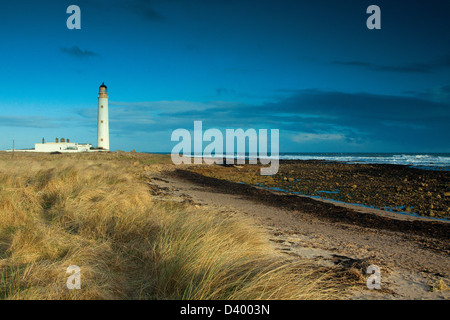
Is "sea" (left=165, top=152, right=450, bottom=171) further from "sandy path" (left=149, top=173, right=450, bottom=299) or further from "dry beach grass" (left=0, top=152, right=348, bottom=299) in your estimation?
"dry beach grass" (left=0, top=152, right=348, bottom=299)

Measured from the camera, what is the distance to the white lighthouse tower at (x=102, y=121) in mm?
45487

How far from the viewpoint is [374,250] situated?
19.1ft

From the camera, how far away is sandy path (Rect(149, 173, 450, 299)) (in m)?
3.94

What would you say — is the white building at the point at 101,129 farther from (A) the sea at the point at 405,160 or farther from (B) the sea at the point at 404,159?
(A) the sea at the point at 405,160

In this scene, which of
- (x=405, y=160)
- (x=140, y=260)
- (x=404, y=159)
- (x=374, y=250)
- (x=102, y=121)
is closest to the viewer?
(x=140, y=260)

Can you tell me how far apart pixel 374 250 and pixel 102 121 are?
4526 cm

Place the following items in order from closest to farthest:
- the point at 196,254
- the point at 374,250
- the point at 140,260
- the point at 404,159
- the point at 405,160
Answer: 1. the point at 196,254
2. the point at 140,260
3. the point at 374,250
4. the point at 405,160
5. the point at 404,159

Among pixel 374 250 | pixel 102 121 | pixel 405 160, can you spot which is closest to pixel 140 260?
pixel 374 250

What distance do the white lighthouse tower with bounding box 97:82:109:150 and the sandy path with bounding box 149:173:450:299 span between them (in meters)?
41.7

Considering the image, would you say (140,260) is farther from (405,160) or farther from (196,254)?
(405,160)

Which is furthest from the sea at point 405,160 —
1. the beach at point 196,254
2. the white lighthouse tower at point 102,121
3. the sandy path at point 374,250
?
the white lighthouse tower at point 102,121
